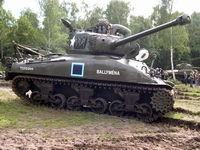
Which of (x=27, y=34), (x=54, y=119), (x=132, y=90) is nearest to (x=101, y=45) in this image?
(x=132, y=90)

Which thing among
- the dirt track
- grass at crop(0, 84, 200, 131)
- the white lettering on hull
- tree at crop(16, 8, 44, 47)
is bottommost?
the dirt track

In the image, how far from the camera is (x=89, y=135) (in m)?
7.21

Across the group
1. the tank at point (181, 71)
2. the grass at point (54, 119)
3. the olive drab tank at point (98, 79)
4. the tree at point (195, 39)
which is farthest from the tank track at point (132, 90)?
the tree at point (195, 39)

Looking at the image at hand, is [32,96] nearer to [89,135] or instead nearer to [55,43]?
[89,135]

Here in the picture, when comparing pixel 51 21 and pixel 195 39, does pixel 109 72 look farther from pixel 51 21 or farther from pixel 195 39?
pixel 195 39

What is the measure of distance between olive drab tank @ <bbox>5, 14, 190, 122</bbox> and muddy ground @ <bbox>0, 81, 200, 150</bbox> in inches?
48.7

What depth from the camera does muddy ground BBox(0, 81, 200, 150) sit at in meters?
6.12

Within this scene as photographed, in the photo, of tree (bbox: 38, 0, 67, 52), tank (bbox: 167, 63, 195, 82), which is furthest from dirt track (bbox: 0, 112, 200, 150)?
tree (bbox: 38, 0, 67, 52)

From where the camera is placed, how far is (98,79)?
9641 mm

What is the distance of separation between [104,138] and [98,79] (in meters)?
3.14

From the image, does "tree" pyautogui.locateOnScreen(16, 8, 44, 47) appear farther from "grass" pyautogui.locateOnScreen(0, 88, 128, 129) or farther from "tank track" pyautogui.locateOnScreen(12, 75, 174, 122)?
"grass" pyautogui.locateOnScreen(0, 88, 128, 129)

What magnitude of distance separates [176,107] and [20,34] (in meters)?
35.7

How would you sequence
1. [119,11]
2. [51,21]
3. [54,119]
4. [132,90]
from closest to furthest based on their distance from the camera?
1. [54,119]
2. [132,90]
3. [51,21]
4. [119,11]

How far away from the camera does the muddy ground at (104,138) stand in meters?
6.12
